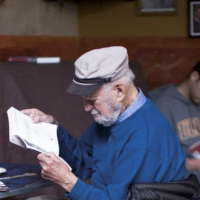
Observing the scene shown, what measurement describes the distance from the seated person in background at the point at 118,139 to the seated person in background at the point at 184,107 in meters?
0.97

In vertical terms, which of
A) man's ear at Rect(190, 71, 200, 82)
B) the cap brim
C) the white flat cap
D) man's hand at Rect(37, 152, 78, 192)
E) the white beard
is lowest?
man's hand at Rect(37, 152, 78, 192)

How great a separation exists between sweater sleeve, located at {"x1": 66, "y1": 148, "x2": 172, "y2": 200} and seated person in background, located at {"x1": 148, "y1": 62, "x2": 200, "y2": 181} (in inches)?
45.0

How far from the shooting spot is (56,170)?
127 centimetres

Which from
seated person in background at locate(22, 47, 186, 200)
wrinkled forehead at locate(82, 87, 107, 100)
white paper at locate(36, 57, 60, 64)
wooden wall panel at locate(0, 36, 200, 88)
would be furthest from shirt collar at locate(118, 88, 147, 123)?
wooden wall panel at locate(0, 36, 200, 88)

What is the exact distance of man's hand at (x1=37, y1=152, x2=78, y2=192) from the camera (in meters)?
1.27

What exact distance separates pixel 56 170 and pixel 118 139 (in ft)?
0.91

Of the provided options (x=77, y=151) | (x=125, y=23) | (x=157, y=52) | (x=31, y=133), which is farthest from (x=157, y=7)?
(x=31, y=133)

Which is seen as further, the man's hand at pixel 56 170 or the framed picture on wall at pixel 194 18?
the framed picture on wall at pixel 194 18

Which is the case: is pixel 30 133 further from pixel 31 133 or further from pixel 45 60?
pixel 45 60

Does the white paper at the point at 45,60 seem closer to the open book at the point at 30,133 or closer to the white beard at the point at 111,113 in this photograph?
the open book at the point at 30,133

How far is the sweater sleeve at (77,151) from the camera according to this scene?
1659mm

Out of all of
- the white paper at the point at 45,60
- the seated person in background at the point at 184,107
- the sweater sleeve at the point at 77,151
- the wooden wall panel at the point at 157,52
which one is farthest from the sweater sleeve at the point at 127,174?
the wooden wall panel at the point at 157,52

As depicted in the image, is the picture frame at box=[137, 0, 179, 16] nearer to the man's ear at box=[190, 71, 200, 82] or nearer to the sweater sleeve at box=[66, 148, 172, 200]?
the man's ear at box=[190, 71, 200, 82]

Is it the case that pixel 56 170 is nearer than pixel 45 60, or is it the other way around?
pixel 56 170
